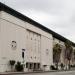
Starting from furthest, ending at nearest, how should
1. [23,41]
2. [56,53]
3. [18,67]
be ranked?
[56,53]
[23,41]
[18,67]

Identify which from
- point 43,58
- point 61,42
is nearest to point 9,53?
point 43,58

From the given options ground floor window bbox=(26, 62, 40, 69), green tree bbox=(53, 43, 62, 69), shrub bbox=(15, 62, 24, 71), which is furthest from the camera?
green tree bbox=(53, 43, 62, 69)

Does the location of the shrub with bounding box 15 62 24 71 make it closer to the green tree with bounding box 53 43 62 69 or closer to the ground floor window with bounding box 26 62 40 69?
the ground floor window with bounding box 26 62 40 69

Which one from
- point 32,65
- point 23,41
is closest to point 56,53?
point 32,65

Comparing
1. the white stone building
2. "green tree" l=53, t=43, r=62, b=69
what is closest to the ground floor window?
the white stone building

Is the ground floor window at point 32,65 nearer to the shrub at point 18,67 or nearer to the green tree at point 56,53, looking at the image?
the shrub at point 18,67

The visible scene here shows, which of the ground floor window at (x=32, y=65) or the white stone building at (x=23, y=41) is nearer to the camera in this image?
the white stone building at (x=23, y=41)

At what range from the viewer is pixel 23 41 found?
65625 mm

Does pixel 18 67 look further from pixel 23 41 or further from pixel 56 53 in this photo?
pixel 56 53

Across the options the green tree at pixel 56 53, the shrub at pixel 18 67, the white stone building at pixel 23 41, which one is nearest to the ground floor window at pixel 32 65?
the white stone building at pixel 23 41

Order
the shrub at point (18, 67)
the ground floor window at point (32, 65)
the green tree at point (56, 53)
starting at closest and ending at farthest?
the shrub at point (18, 67)
the ground floor window at point (32, 65)
the green tree at point (56, 53)

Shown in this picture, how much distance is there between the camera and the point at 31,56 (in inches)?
2854

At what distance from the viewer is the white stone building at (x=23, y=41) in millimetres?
55844

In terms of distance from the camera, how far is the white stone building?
55844mm
